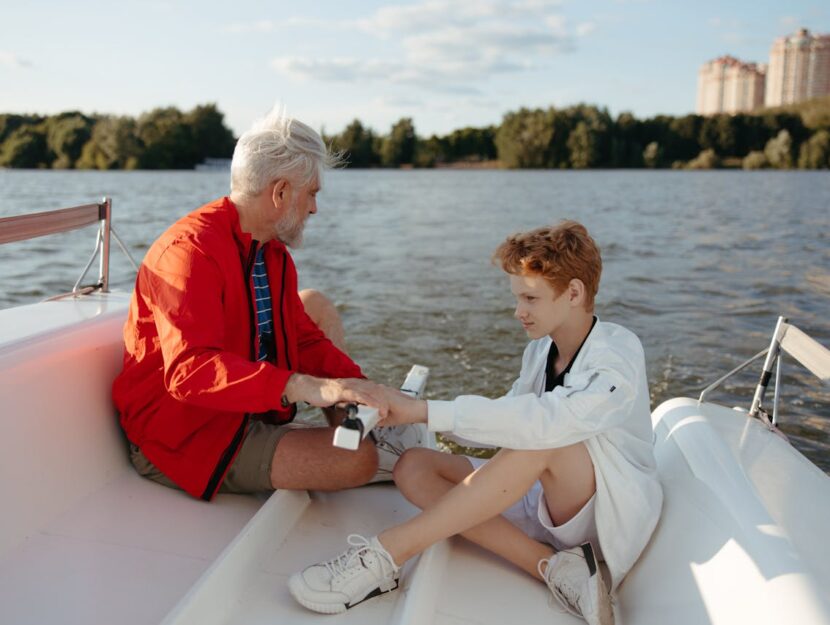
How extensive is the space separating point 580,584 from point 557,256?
811mm

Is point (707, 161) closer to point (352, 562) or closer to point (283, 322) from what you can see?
point (283, 322)

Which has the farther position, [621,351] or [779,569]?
[621,351]

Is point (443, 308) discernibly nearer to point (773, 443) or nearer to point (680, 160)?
point (773, 443)

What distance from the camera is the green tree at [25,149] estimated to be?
48.7 m

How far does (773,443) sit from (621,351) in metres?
0.66

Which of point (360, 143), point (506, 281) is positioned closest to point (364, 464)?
point (506, 281)

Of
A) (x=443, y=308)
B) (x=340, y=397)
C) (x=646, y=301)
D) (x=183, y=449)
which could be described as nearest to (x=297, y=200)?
(x=340, y=397)

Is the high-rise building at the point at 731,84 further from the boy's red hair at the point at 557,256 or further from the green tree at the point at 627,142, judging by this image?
the boy's red hair at the point at 557,256

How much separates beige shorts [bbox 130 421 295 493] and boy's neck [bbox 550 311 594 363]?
0.86 meters

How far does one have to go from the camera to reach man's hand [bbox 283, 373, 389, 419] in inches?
73.7

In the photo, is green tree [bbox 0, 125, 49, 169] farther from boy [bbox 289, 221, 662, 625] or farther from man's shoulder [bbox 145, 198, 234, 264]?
boy [bbox 289, 221, 662, 625]

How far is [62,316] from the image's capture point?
2545 millimetres

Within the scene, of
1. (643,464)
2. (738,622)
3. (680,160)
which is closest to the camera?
(738,622)

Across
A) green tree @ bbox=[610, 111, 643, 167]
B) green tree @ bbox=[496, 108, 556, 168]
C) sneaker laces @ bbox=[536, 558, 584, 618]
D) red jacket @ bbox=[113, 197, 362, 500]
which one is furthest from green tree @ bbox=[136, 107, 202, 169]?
sneaker laces @ bbox=[536, 558, 584, 618]
